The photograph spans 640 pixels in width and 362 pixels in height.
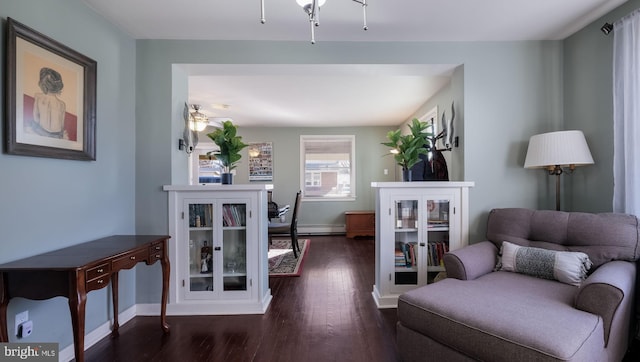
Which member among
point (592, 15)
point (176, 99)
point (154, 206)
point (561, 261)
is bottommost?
point (561, 261)

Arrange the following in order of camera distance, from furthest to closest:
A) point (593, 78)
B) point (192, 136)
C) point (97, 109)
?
point (192, 136) < point (593, 78) < point (97, 109)

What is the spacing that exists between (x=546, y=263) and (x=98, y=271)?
2.80 m

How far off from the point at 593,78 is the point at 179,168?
3713 mm

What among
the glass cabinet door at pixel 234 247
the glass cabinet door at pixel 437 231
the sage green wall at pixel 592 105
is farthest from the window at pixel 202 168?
the sage green wall at pixel 592 105

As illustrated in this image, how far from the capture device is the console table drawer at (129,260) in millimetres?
1645

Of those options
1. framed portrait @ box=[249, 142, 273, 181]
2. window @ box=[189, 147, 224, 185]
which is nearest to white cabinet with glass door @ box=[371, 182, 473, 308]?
framed portrait @ box=[249, 142, 273, 181]

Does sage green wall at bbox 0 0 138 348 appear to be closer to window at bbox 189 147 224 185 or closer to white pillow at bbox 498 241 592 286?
white pillow at bbox 498 241 592 286

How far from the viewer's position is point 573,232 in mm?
1908

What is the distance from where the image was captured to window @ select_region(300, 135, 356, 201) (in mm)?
6270

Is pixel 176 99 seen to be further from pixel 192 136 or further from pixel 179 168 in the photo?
pixel 179 168

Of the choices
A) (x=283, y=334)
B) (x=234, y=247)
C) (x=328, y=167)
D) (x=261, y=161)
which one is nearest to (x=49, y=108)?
(x=234, y=247)

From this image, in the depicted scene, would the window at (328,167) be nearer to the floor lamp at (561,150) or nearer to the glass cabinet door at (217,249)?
the glass cabinet door at (217,249)

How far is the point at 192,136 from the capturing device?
288 centimetres

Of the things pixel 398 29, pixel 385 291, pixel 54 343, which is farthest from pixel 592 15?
pixel 54 343
